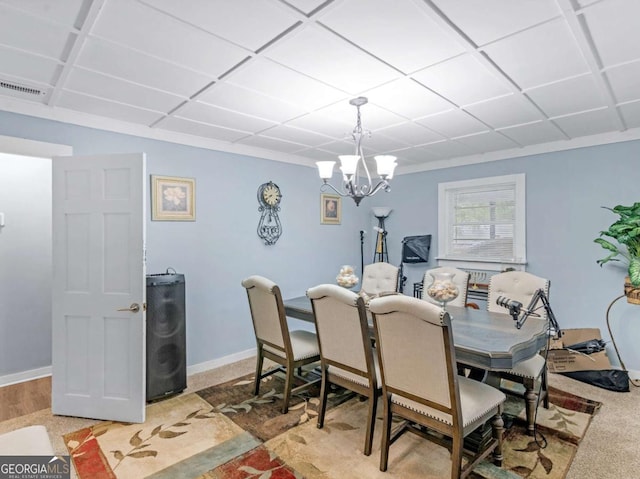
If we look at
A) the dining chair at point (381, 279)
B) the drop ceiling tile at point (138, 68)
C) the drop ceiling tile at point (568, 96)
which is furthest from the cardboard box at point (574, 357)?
the drop ceiling tile at point (138, 68)

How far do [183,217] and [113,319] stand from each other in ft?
4.05

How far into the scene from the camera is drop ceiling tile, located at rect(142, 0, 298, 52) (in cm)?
154

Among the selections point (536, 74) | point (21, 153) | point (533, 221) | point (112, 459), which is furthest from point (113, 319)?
point (533, 221)

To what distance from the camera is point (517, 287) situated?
3121 millimetres

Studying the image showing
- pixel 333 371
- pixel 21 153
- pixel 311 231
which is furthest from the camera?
pixel 311 231

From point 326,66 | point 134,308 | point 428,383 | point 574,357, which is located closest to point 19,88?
point 134,308

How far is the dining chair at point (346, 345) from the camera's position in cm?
221

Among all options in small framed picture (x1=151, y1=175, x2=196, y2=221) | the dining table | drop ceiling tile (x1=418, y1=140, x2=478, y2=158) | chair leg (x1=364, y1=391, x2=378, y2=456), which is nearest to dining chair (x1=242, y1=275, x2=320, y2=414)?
chair leg (x1=364, y1=391, x2=378, y2=456)

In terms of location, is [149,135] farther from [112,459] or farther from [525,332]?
[525,332]

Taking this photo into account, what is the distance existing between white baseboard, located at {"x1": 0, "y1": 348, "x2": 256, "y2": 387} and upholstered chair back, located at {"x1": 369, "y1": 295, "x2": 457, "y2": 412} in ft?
7.69

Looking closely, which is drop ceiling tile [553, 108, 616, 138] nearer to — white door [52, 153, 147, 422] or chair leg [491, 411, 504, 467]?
chair leg [491, 411, 504, 467]

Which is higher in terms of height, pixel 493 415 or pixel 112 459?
pixel 493 415

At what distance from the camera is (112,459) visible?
2.18 metres

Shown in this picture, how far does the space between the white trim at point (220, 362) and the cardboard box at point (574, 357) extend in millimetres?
3255
